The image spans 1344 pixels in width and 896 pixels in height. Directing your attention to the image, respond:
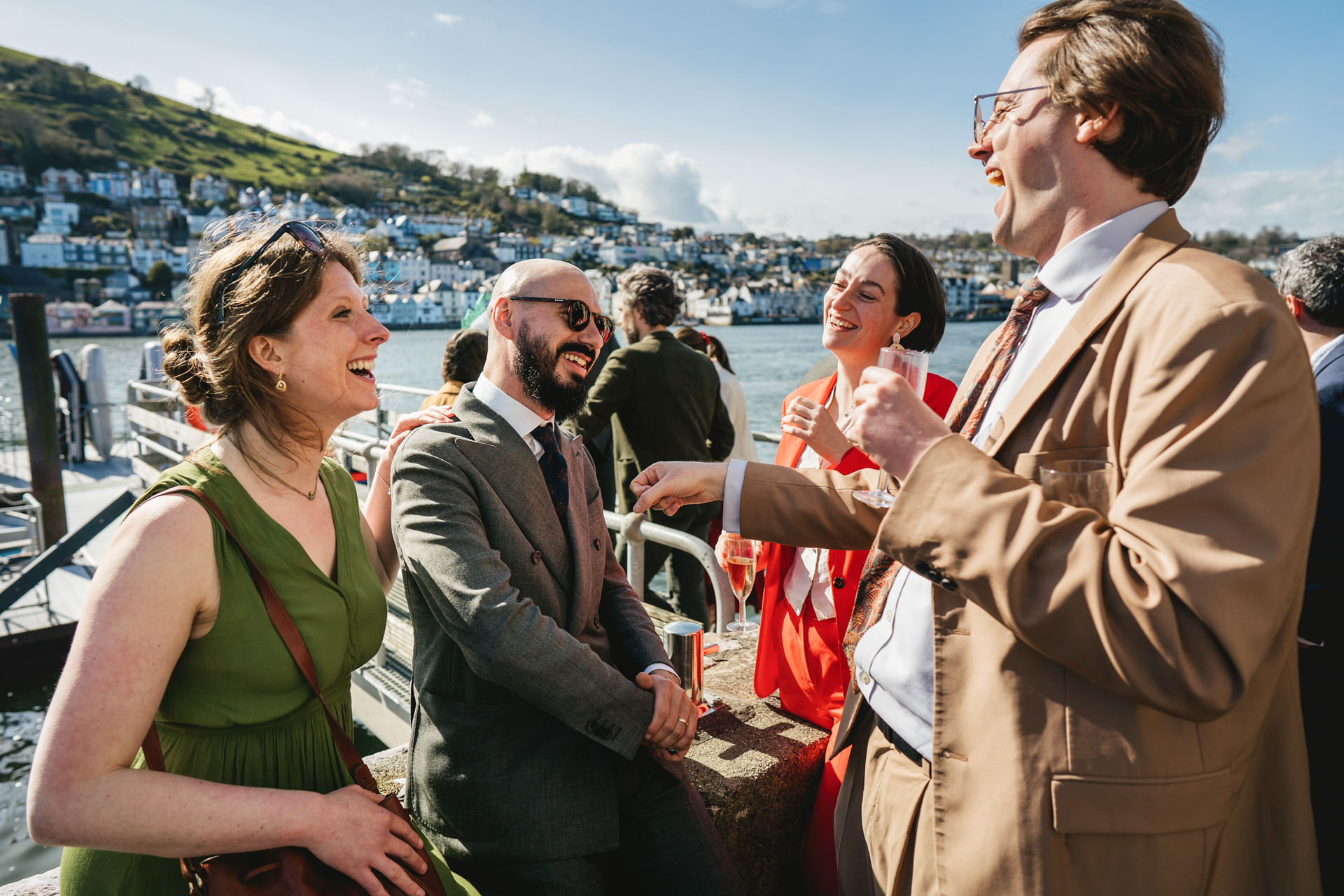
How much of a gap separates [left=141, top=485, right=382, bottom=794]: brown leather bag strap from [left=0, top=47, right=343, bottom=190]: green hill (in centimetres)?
13004

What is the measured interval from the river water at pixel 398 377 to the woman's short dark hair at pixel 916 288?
5395 millimetres

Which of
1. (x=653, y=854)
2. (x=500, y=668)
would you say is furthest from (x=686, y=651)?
(x=500, y=668)

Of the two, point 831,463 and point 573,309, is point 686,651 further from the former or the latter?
point 573,309

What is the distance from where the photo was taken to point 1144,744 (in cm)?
109

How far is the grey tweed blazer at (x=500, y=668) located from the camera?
1734mm

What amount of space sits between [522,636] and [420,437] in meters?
0.58

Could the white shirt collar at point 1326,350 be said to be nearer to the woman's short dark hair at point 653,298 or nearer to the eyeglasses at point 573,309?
the eyeglasses at point 573,309

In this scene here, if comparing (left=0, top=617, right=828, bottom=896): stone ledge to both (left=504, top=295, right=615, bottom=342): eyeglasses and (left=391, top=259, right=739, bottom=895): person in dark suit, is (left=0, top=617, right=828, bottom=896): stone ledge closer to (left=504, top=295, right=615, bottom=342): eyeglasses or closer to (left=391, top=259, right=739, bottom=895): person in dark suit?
(left=391, top=259, right=739, bottom=895): person in dark suit

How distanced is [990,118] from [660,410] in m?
3.67

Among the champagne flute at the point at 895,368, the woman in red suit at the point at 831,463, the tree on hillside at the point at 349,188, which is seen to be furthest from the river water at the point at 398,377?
the tree on hillside at the point at 349,188

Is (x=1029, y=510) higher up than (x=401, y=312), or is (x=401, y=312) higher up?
(x=1029, y=510)

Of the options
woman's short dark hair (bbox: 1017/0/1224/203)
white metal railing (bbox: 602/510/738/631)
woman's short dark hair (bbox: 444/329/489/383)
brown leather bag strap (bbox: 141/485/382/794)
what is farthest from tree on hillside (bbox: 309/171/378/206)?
woman's short dark hair (bbox: 1017/0/1224/203)

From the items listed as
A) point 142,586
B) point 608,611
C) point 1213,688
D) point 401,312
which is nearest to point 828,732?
point 608,611

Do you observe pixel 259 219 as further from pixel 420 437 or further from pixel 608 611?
pixel 608 611
